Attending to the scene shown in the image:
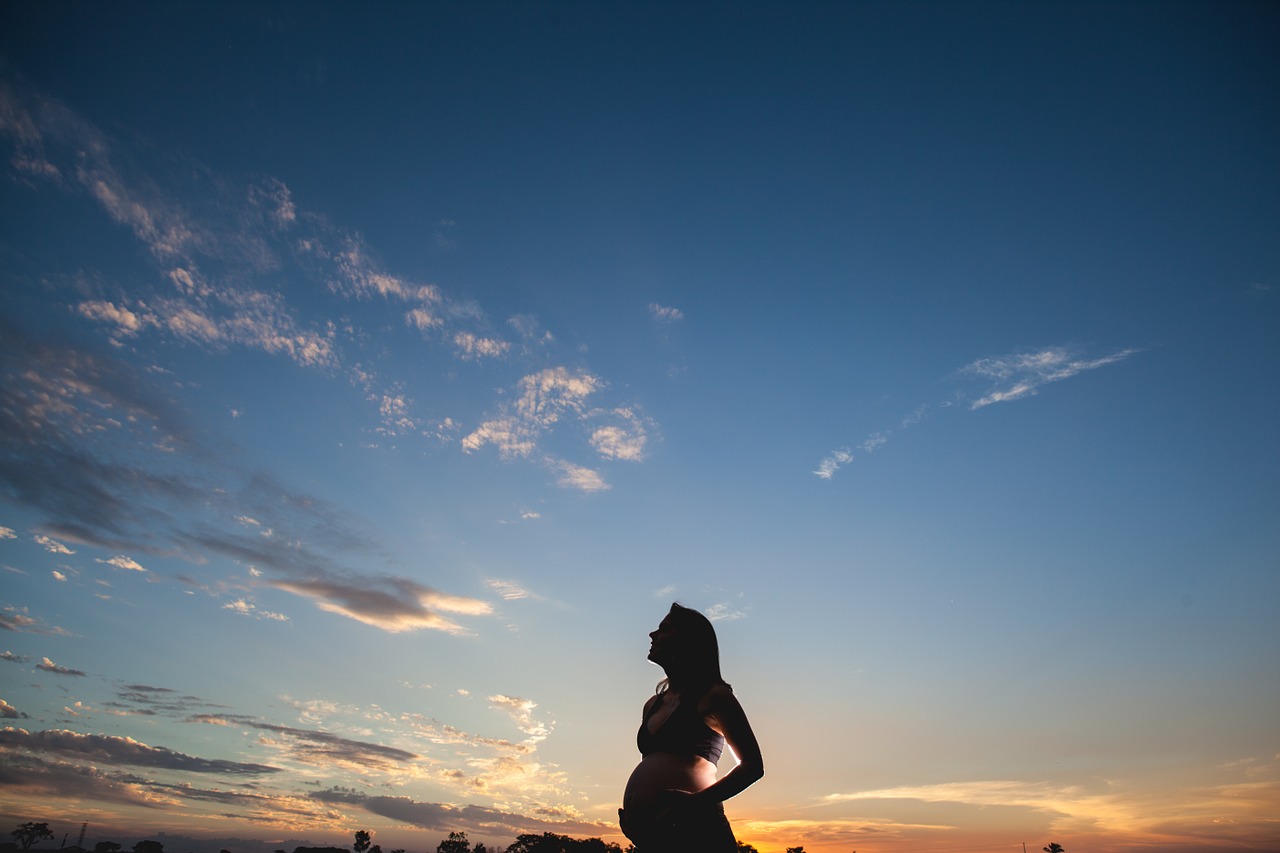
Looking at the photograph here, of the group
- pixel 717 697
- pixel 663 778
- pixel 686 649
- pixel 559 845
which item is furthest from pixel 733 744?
pixel 559 845

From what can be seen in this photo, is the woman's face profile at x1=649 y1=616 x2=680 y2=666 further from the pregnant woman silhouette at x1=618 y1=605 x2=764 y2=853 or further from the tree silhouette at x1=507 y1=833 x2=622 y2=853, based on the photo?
the tree silhouette at x1=507 y1=833 x2=622 y2=853

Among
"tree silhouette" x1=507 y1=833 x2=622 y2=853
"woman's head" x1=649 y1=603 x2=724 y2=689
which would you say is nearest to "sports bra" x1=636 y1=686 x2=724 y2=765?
"woman's head" x1=649 y1=603 x2=724 y2=689

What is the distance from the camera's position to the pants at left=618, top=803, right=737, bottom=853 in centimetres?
296

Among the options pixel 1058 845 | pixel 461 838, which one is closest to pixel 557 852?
pixel 461 838

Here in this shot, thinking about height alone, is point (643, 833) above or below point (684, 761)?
below

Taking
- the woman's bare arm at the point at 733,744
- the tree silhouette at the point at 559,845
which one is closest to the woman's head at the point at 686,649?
the woman's bare arm at the point at 733,744

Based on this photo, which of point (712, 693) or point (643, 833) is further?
point (712, 693)

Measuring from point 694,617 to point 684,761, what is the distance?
0.82 m

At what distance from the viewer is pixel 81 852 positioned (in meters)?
152

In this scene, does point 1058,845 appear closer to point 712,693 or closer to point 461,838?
point 461,838

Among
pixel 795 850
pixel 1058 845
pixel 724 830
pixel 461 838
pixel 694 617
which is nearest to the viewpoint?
pixel 724 830

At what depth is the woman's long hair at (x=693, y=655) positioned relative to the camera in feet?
11.8

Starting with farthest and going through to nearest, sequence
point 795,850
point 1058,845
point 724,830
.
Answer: point 1058,845
point 795,850
point 724,830

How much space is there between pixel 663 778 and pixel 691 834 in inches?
14.7
